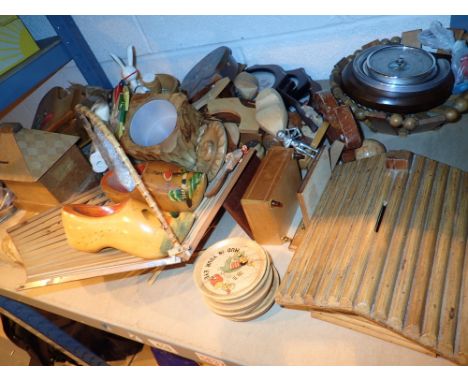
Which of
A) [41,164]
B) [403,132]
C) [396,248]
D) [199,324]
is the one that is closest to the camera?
[396,248]

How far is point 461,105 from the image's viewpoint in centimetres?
76

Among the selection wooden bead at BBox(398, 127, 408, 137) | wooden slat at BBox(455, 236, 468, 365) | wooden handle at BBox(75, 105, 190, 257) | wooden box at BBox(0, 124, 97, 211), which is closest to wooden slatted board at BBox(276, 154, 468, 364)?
wooden slat at BBox(455, 236, 468, 365)

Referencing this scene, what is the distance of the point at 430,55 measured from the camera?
2.70 ft

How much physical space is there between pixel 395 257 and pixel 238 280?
277 millimetres

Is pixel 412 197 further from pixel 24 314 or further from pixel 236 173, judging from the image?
pixel 24 314

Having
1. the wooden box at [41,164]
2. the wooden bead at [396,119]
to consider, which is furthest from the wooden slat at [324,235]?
the wooden box at [41,164]

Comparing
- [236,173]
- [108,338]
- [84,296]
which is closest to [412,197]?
[236,173]

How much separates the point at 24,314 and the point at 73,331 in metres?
0.37

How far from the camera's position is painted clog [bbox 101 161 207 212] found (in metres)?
0.78

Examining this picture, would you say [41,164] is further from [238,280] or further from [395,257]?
→ [395,257]

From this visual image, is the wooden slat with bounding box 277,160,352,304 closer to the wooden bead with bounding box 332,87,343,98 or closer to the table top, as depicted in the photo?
the table top

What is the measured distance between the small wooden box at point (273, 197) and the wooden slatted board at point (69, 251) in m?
0.06

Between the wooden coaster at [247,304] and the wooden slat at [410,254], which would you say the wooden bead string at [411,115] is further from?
the wooden coaster at [247,304]

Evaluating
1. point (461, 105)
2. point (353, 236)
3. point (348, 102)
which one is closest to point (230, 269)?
point (353, 236)
